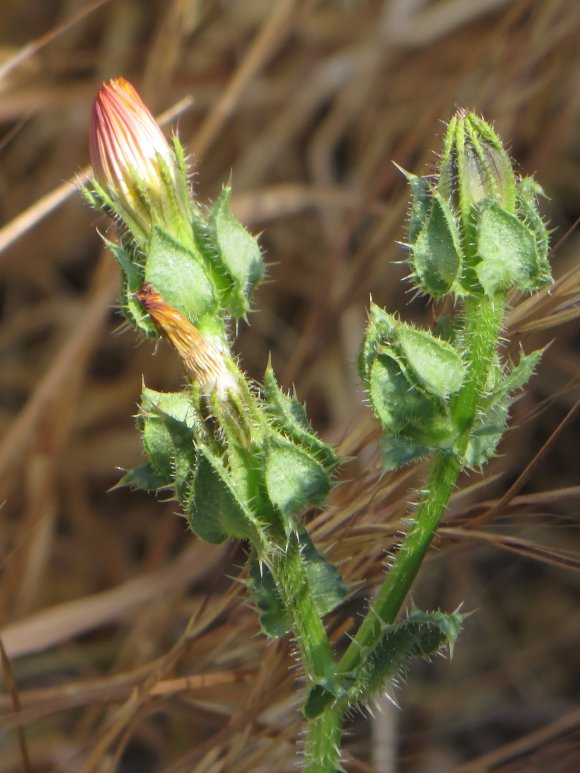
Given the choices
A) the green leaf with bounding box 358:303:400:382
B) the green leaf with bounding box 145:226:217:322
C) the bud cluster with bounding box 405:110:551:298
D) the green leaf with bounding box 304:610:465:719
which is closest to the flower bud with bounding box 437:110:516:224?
the bud cluster with bounding box 405:110:551:298

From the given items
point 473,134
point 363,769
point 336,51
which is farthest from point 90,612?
point 336,51

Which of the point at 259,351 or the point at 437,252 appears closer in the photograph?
the point at 437,252

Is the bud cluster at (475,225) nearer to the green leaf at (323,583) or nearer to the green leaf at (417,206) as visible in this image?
the green leaf at (417,206)

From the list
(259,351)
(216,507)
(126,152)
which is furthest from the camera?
(259,351)

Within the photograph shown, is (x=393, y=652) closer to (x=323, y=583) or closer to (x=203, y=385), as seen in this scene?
(x=323, y=583)

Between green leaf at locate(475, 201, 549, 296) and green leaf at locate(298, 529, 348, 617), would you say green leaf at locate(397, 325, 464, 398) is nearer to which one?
green leaf at locate(475, 201, 549, 296)

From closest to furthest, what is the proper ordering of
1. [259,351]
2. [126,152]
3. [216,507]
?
[216,507] < [126,152] < [259,351]

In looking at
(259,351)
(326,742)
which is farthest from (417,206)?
(259,351)
